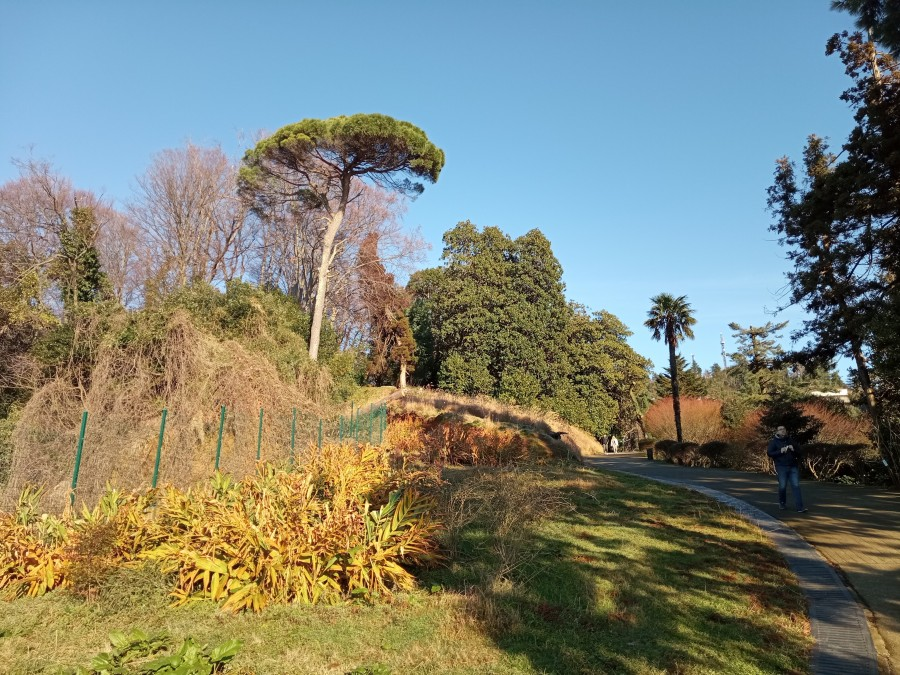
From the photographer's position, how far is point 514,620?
14.4 ft

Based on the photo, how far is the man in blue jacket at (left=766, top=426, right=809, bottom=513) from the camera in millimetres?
8461

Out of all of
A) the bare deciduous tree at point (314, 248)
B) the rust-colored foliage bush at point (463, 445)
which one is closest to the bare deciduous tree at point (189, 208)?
the bare deciduous tree at point (314, 248)

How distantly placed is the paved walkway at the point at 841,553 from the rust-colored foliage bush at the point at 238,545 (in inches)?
139

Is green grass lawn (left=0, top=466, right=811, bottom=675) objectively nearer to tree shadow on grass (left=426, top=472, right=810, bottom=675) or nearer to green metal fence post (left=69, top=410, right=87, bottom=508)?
tree shadow on grass (left=426, top=472, right=810, bottom=675)

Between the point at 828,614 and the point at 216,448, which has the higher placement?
the point at 216,448

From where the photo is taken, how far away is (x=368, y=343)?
35469 mm

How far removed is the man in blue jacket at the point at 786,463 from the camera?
8461 millimetres

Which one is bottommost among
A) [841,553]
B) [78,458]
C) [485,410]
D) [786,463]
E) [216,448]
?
[841,553]

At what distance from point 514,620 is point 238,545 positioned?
249cm

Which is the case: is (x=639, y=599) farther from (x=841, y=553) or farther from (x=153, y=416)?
(x=153, y=416)

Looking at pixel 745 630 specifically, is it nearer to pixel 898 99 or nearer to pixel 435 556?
pixel 435 556

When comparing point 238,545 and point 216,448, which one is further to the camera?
point 216,448

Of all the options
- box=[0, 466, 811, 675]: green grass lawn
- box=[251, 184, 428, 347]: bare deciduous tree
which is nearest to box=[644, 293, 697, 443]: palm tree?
box=[251, 184, 428, 347]: bare deciduous tree

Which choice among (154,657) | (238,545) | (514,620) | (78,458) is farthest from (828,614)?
(78,458)
